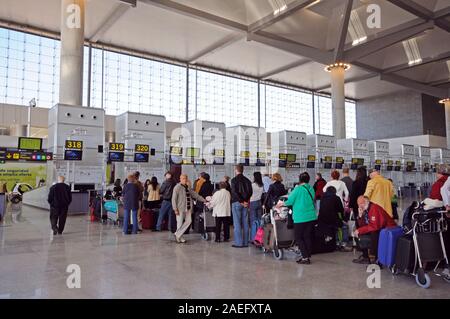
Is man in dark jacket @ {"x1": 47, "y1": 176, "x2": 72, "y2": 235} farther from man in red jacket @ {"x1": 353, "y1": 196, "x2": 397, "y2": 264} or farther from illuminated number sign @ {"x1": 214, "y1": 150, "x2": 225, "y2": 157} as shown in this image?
man in red jacket @ {"x1": 353, "y1": 196, "x2": 397, "y2": 264}

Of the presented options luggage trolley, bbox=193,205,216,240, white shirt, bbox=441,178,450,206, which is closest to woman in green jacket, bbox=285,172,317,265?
white shirt, bbox=441,178,450,206

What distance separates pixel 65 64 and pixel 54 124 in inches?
173

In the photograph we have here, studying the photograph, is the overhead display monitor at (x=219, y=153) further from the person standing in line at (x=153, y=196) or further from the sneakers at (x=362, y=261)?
the sneakers at (x=362, y=261)

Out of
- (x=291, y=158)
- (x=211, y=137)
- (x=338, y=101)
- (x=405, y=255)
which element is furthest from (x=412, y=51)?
(x=405, y=255)

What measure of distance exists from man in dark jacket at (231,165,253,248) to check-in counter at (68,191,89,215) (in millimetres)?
7259

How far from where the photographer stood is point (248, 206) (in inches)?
297

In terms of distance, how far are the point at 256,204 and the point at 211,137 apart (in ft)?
20.6

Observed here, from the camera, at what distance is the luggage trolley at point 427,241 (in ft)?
15.2

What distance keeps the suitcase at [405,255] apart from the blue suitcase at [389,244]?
0.21ft

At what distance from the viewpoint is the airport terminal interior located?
16.5 ft

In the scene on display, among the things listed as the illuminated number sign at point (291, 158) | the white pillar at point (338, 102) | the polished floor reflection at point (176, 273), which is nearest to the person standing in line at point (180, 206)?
the polished floor reflection at point (176, 273)

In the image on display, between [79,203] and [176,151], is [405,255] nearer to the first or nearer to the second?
[176,151]

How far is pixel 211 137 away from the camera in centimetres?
1376
